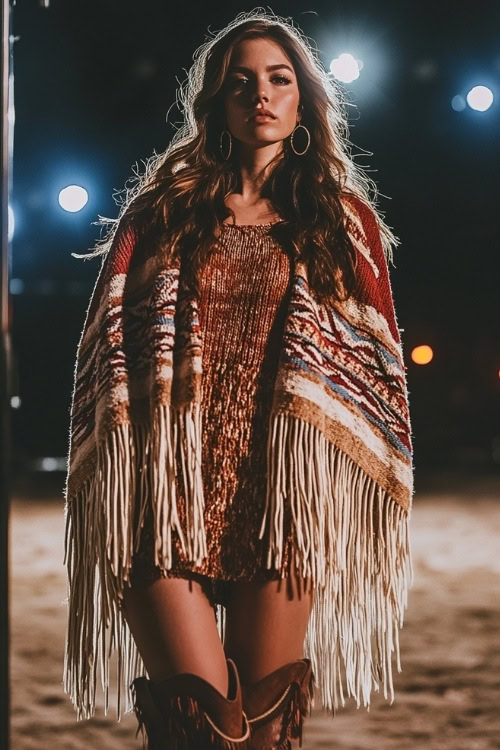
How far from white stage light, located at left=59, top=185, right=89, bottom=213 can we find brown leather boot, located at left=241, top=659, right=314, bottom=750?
16.2ft

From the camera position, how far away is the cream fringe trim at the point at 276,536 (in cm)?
161

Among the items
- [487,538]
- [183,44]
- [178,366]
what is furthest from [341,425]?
[183,44]

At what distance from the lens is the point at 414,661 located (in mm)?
3463

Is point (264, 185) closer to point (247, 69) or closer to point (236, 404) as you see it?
point (247, 69)

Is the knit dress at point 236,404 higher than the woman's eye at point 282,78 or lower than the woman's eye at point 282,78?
lower

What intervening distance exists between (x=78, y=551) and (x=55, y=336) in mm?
7637

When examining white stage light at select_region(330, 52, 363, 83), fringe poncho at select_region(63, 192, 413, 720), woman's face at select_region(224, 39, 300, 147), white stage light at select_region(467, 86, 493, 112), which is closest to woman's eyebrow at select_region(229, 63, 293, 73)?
woman's face at select_region(224, 39, 300, 147)

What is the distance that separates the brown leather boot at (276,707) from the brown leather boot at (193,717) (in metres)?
0.04

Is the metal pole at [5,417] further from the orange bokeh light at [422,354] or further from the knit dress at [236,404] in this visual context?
the orange bokeh light at [422,354]

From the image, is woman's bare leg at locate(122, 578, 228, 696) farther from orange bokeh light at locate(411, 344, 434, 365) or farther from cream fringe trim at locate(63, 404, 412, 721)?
orange bokeh light at locate(411, 344, 434, 365)

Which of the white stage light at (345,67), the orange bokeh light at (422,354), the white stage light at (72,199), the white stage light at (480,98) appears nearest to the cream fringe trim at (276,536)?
the white stage light at (345,67)

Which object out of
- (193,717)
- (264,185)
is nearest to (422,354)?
(264,185)

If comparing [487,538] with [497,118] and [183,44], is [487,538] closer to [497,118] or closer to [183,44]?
[497,118]

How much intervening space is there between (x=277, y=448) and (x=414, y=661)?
82.0 inches
